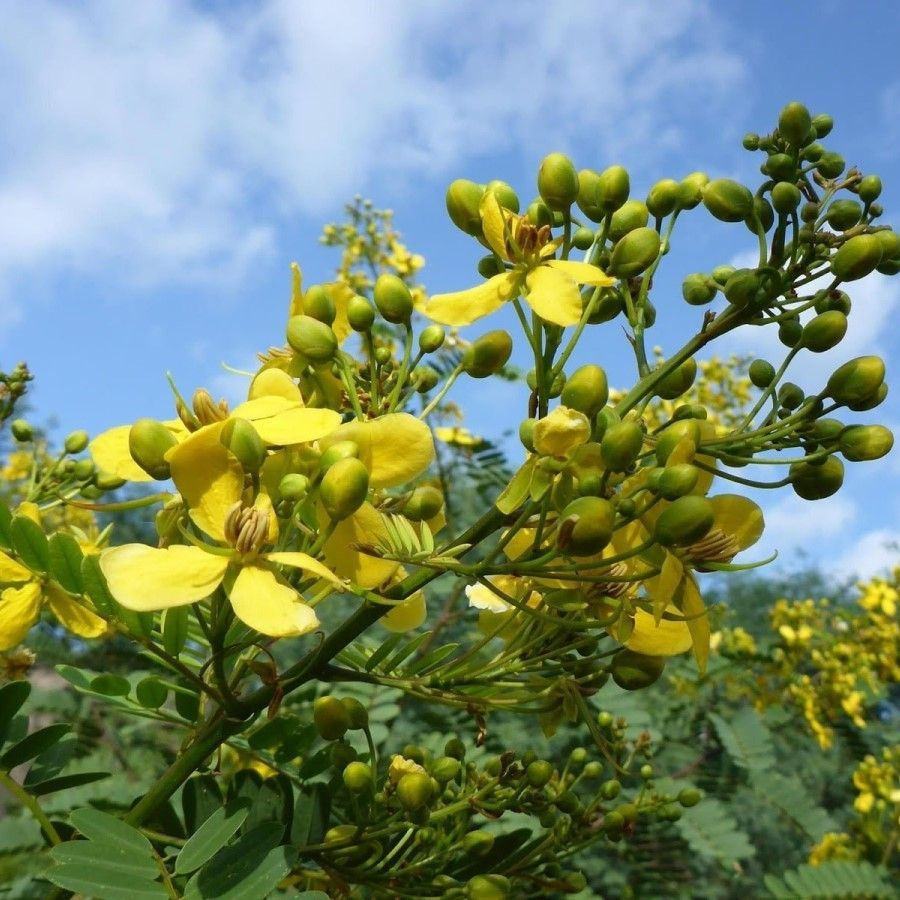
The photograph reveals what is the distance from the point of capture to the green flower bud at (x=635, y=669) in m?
1.32

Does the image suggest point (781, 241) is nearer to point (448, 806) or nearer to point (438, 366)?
point (448, 806)

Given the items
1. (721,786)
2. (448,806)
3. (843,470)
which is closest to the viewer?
(843,470)

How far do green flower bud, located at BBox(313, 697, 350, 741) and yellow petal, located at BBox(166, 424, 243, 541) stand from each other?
0.34m

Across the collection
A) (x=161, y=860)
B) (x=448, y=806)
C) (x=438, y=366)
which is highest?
(x=438, y=366)

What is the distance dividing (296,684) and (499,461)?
2.93 m

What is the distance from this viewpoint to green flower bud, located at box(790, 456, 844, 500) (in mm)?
1261

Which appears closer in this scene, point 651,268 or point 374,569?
point 374,569

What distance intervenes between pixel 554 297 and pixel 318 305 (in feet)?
1.14

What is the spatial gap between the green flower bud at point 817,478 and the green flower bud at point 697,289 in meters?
0.30

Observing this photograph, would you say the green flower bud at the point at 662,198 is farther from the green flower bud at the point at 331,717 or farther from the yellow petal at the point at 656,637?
the green flower bud at the point at 331,717

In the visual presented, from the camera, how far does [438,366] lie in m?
4.14

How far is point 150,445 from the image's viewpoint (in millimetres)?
1152

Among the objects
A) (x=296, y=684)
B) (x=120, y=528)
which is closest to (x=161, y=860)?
(x=296, y=684)

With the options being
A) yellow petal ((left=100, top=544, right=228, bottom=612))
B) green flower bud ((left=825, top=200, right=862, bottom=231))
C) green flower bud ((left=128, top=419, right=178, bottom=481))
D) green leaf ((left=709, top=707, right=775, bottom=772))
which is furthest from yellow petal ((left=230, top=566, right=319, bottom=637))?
green leaf ((left=709, top=707, right=775, bottom=772))
